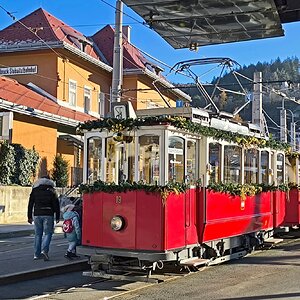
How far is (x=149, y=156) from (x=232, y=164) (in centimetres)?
252

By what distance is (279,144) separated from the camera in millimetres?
14086

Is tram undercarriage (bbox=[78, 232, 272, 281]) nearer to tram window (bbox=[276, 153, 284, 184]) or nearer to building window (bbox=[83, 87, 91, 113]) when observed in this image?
tram window (bbox=[276, 153, 284, 184])

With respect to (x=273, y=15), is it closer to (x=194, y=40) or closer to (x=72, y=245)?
(x=194, y=40)

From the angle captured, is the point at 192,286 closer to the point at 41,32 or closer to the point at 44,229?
the point at 44,229

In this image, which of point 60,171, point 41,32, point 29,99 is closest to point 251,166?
point 60,171

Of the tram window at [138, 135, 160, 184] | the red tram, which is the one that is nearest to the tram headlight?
the red tram

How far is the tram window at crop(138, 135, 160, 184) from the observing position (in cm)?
935

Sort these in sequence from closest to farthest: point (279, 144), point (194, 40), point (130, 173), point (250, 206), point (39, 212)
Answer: point (130, 173)
point (194, 40)
point (39, 212)
point (250, 206)
point (279, 144)

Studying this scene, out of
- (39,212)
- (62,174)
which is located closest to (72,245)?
(39,212)

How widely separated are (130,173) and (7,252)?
16.4ft

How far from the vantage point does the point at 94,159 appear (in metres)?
9.96

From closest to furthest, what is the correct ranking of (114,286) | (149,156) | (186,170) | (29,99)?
(114,286) → (149,156) → (186,170) → (29,99)

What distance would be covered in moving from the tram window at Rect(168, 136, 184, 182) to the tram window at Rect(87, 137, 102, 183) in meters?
1.26

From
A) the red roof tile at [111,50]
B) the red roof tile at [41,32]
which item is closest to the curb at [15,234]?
the red roof tile at [41,32]
